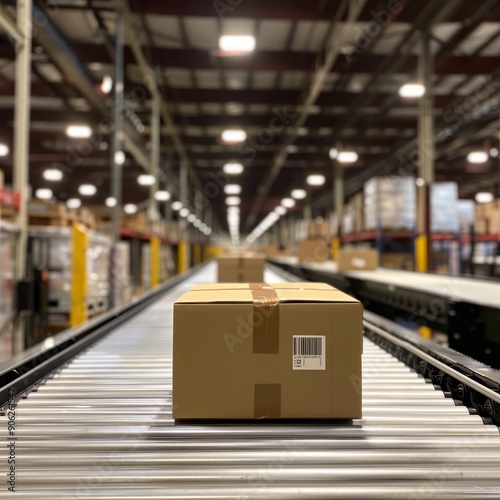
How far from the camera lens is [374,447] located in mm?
1290

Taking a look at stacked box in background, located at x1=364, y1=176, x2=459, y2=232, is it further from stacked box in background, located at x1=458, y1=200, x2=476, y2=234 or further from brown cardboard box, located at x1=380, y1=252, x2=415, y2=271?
stacked box in background, located at x1=458, y1=200, x2=476, y2=234

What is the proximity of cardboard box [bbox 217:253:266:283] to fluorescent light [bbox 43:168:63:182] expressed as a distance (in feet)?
37.0

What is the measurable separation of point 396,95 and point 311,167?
730cm

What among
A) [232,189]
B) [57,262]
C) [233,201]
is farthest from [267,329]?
[233,201]

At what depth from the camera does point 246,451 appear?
4.12ft

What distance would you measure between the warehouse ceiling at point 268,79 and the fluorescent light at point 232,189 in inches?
188

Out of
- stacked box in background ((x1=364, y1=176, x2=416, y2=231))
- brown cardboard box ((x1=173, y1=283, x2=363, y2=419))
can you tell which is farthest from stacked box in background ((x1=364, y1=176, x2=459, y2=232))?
brown cardboard box ((x1=173, y1=283, x2=363, y2=419))

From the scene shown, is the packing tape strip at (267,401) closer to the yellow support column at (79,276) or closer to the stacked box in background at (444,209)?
the yellow support column at (79,276)

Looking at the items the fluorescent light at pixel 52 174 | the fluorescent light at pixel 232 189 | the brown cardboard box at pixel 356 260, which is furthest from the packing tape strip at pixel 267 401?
the fluorescent light at pixel 232 189

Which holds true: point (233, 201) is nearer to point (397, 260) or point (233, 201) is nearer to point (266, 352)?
point (397, 260)

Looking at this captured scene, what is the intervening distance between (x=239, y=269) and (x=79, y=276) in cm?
161

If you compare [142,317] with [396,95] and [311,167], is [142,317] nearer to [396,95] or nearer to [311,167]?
[396,95]

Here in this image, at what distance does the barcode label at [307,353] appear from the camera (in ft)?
4.50

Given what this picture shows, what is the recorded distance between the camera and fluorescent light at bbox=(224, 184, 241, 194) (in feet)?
70.2
